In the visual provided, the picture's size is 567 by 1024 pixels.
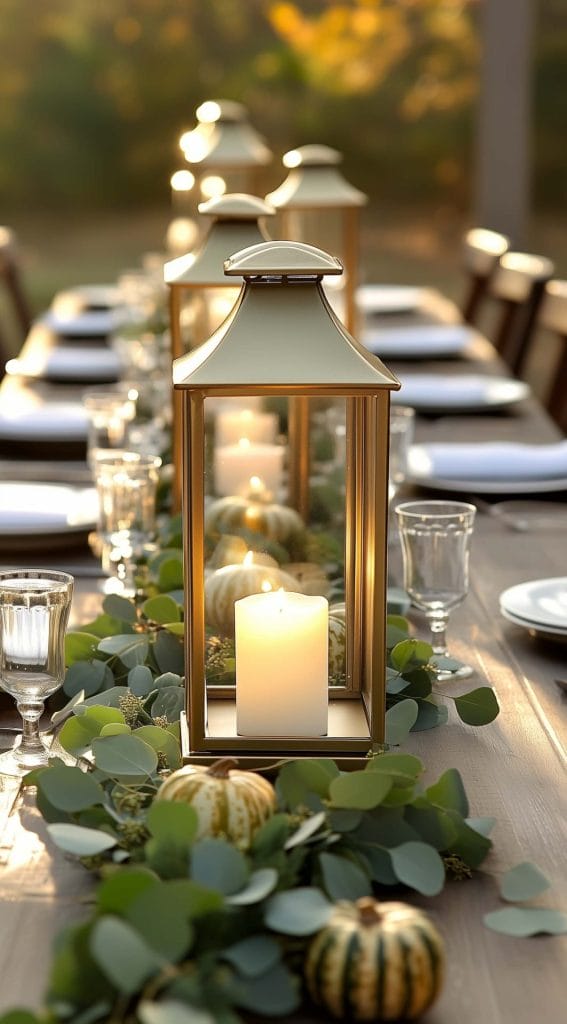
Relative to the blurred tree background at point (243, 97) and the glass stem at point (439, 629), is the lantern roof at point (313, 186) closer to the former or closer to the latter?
the glass stem at point (439, 629)

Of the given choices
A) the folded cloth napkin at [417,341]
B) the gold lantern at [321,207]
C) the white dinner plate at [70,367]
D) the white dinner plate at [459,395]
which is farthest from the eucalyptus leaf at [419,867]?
the folded cloth napkin at [417,341]

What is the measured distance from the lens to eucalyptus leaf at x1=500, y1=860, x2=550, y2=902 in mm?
782

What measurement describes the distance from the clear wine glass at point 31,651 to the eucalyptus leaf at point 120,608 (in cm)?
21

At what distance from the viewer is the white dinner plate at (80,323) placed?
11.6ft

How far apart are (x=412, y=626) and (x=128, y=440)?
0.65 m

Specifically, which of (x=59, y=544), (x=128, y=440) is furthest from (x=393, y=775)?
(x=128, y=440)

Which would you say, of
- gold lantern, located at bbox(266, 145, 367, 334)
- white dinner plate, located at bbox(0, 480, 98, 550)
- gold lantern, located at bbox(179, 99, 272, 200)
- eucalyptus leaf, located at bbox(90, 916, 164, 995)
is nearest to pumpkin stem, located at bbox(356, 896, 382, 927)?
eucalyptus leaf, located at bbox(90, 916, 164, 995)

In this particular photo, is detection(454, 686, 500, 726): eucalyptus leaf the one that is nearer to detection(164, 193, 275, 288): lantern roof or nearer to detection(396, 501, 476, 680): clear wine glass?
detection(396, 501, 476, 680): clear wine glass

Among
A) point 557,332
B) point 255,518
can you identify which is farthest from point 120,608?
point 557,332

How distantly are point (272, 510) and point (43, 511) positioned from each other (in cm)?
57

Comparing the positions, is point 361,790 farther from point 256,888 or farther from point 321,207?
point 321,207

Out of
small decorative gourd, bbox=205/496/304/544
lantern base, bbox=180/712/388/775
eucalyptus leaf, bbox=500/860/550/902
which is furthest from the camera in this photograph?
small decorative gourd, bbox=205/496/304/544

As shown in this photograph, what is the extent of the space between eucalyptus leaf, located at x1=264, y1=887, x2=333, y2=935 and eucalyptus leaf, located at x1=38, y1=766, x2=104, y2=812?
157 mm

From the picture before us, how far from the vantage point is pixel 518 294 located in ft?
11.2
